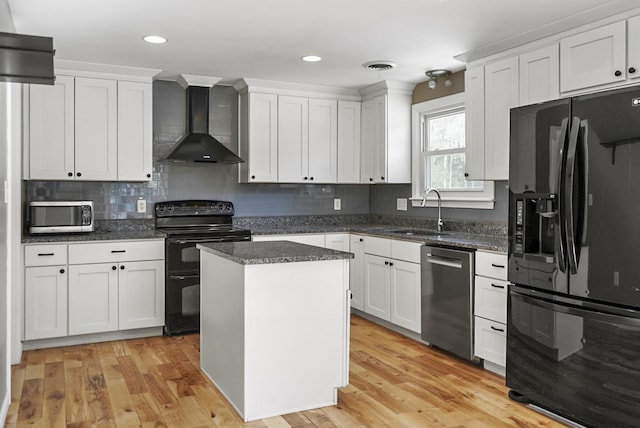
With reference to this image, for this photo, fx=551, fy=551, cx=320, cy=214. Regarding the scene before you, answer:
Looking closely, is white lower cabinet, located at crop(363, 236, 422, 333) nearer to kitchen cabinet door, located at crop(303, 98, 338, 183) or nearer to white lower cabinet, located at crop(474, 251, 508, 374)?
white lower cabinet, located at crop(474, 251, 508, 374)

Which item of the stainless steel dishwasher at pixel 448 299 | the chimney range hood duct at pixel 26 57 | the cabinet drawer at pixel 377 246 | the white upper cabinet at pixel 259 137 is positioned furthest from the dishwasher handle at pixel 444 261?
the chimney range hood duct at pixel 26 57

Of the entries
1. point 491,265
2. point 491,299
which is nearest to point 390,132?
point 491,265

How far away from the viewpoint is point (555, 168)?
2.86 metres

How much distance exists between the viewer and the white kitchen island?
2.85 meters

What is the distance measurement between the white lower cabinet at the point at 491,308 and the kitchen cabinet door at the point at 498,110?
26.0 inches

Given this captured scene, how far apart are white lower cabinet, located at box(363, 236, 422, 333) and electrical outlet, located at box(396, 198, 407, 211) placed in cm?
70

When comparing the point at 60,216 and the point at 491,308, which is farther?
the point at 60,216

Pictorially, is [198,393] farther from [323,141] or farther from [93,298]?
[323,141]

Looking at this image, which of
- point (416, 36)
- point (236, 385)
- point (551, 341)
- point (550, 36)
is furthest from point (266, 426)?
point (550, 36)

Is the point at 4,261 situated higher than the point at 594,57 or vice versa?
the point at 594,57

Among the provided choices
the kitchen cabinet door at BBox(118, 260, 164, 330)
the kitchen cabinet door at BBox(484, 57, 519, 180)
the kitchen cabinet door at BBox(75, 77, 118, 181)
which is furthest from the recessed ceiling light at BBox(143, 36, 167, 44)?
the kitchen cabinet door at BBox(484, 57, 519, 180)

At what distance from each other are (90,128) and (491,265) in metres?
3.31

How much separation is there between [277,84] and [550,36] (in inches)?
99.9

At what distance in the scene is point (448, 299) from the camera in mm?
3930
